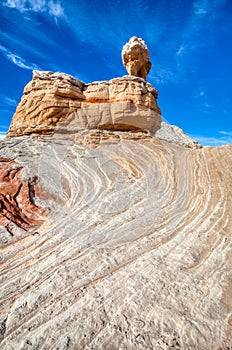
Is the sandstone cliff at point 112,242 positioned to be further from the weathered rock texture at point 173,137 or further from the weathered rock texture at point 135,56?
the weathered rock texture at point 135,56

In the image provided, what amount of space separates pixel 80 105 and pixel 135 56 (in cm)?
1291

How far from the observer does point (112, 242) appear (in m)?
4.18

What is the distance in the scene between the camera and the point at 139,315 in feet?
8.91

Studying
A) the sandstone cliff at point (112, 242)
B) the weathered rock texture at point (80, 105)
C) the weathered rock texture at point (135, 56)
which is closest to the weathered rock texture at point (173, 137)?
the weathered rock texture at point (80, 105)

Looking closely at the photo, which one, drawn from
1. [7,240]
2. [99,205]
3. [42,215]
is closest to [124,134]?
[99,205]

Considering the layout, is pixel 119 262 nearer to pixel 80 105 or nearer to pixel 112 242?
pixel 112 242

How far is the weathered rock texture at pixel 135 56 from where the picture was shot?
20.1 metres

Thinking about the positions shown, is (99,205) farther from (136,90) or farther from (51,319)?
(136,90)

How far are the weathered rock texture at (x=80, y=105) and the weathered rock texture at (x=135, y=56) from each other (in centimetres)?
1038

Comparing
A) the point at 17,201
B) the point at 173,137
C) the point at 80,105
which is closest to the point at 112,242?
the point at 17,201

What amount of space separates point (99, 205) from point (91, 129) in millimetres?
5261

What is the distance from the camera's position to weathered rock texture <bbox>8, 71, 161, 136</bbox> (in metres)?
9.70

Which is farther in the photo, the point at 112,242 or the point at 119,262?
the point at 112,242

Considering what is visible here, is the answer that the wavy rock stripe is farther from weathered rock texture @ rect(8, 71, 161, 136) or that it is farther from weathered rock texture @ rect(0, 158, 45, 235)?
weathered rock texture @ rect(8, 71, 161, 136)
